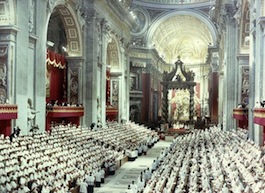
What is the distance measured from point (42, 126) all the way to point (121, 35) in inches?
686

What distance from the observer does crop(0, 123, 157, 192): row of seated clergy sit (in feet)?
37.0

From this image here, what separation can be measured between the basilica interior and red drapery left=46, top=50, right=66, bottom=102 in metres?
0.06

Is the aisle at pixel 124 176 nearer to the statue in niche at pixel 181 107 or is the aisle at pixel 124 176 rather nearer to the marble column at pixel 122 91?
the marble column at pixel 122 91

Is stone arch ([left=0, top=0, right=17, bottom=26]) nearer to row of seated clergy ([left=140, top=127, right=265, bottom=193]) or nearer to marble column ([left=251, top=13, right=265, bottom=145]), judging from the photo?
row of seated clergy ([left=140, top=127, right=265, bottom=193])

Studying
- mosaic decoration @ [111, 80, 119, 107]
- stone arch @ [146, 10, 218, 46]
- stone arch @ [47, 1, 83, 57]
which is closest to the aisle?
stone arch @ [47, 1, 83, 57]

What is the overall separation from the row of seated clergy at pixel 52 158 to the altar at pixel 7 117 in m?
0.55

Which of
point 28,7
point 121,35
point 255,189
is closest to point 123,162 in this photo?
point 28,7

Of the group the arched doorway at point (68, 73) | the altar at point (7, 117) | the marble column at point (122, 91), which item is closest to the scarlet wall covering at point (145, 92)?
the marble column at point (122, 91)

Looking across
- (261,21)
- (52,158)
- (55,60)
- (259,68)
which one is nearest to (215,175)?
(52,158)

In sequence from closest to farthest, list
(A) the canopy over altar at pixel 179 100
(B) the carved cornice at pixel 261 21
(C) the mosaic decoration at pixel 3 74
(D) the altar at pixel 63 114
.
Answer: (B) the carved cornice at pixel 261 21 → (C) the mosaic decoration at pixel 3 74 → (D) the altar at pixel 63 114 → (A) the canopy over altar at pixel 179 100

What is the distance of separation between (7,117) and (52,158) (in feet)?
7.11

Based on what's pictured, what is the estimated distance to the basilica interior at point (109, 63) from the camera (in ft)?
51.4

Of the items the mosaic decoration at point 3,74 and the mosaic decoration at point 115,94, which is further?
the mosaic decoration at point 115,94

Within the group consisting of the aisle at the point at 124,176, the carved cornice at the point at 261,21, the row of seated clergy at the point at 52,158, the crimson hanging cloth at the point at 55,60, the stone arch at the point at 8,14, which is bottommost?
the aisle at the point at 124,176
